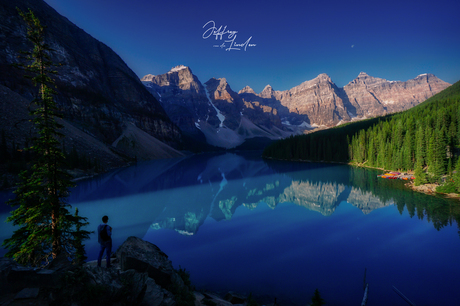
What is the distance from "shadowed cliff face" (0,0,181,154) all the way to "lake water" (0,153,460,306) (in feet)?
199

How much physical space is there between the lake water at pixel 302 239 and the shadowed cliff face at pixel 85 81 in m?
60.7

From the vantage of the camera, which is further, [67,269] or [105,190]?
[105,190]

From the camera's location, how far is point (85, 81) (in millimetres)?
→ 104438

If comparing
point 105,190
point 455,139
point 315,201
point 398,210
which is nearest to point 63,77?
point 105,190

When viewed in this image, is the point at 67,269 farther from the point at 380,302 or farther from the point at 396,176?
the point at 396,176

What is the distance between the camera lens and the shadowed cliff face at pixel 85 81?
76.2 m

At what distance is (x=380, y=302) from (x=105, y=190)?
36.6m

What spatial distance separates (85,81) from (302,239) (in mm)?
126632

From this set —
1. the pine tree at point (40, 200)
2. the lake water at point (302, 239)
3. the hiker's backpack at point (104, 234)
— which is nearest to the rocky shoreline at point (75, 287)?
the hiker's backpack at point (104, 234)

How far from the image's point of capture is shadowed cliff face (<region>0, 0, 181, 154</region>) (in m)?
76.2

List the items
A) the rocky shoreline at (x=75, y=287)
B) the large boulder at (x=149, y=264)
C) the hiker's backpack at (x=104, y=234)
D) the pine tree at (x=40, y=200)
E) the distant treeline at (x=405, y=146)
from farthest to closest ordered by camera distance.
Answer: the distant treeline at (x=405, y=146)
the pine tree at (x=40, y=200)
the hiker's backpack at (x=104, y=234)
the large boulder at (x=149, y=264)
the rocky shoreline at (x=75, y=287)

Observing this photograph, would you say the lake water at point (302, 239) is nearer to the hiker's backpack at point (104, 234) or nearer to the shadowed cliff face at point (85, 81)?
the hiker's backpack at point (104, 234)

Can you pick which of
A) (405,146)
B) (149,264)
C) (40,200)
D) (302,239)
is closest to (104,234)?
(149,264)

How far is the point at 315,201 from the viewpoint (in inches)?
1065
